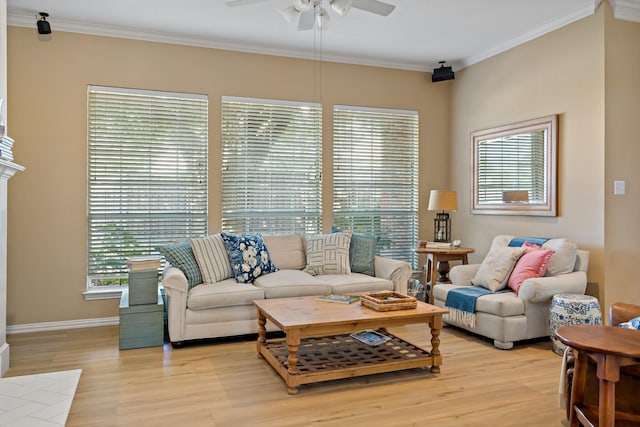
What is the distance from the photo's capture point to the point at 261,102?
17.1ft

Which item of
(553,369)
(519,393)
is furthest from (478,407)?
(553,369)

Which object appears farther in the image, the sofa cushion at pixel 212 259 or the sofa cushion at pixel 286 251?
the sofa cushion at pixel 286 251

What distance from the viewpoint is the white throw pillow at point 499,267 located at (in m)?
4.25

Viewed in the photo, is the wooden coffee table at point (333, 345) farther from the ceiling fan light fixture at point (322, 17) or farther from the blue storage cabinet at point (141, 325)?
the ceiling fan light fixture at point (322, 17)

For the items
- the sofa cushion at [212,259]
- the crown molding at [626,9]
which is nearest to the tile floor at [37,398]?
the sofa cushion at [212,259]

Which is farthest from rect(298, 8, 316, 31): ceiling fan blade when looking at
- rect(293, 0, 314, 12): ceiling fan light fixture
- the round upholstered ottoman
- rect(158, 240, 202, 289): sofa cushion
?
the round upholstered ottoman

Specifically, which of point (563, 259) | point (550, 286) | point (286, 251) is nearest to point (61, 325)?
point (286, 251)

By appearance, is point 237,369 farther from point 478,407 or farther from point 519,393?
point 519,393

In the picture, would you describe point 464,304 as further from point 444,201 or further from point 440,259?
point 444,201

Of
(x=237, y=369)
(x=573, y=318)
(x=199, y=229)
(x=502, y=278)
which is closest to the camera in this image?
(x=237, y=369)

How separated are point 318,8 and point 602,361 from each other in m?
2.87

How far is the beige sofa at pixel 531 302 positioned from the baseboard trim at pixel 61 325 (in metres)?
3.36

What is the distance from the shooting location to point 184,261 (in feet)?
13.9

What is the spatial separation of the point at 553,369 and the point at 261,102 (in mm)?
3759
